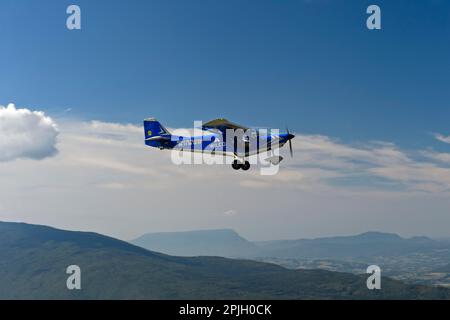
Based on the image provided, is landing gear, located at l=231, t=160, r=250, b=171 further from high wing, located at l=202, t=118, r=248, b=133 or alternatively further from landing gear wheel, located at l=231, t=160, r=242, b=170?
high wing, located at l=202, t=118, r=248, b=133

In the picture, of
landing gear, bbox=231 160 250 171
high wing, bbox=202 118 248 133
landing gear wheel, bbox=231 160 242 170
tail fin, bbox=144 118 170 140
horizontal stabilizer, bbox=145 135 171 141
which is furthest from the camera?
tail fin, bbox=144 118 170 140

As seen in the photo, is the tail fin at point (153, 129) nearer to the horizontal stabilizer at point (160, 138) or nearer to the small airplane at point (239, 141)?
the horizontal stabilizer at point (160, 138)

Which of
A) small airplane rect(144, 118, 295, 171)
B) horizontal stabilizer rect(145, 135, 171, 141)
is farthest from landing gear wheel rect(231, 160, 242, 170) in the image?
horizontal stabilizer rect(145, 135, 171, 141)

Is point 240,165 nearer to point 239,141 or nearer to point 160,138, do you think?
point 239,141

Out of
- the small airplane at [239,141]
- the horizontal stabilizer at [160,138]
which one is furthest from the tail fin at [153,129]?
the small airplane at [239,141]

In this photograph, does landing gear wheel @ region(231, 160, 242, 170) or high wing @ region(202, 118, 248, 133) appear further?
landing gear wheel @ region(231, 160, 242, 170)

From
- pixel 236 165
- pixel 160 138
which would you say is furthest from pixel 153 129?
pixel 236 165
